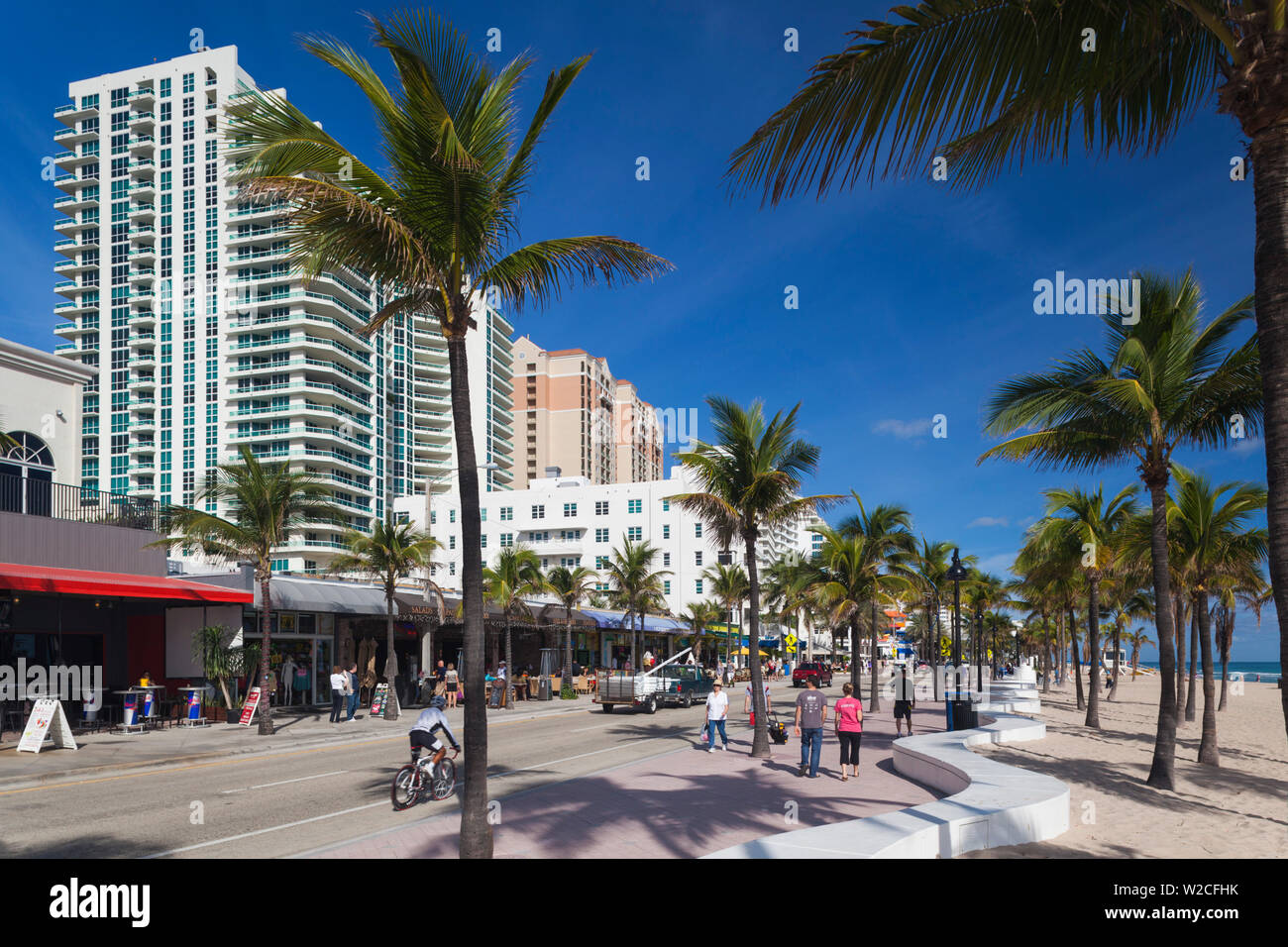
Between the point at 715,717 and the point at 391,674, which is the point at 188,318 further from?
the point at 715,717

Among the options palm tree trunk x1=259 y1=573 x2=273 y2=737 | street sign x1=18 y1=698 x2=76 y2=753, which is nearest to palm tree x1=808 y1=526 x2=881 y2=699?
palm tree trunk x1=259 y1=573 x2=273 y2=737

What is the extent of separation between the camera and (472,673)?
8.34m

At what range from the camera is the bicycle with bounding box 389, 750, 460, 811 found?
12320mm

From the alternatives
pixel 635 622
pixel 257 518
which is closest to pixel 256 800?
pixel 257 518

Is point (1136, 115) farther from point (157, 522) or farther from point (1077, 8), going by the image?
point (157, 522)

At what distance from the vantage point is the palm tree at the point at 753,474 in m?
20.0

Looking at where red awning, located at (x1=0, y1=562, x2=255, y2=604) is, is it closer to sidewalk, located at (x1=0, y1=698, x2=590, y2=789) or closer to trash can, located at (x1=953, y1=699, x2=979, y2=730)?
sidewalk, located at (x1=0, y1=698, x2=590, y2=789)

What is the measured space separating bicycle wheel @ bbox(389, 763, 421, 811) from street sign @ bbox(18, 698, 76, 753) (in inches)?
435

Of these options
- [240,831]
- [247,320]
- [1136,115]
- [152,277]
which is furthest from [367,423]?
[1136,115]

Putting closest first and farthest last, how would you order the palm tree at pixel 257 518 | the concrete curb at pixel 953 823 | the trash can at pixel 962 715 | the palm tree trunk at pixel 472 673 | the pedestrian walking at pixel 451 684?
the concrete curb at pixel 953 823
the palm tree trunk at pixel 472 673
the trash can at pixel 962 715
the palm tree at pixel 257 518
the pedestrian walking at pixel 451 684

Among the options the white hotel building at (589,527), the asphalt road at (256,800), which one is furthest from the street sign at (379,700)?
the white hotel building at (589,527)

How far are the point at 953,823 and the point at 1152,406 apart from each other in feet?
29.9

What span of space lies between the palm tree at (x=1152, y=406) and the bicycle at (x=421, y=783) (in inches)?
379

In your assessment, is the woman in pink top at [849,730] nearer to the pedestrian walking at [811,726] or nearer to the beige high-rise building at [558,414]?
the pedestrian walking at [811,726]
